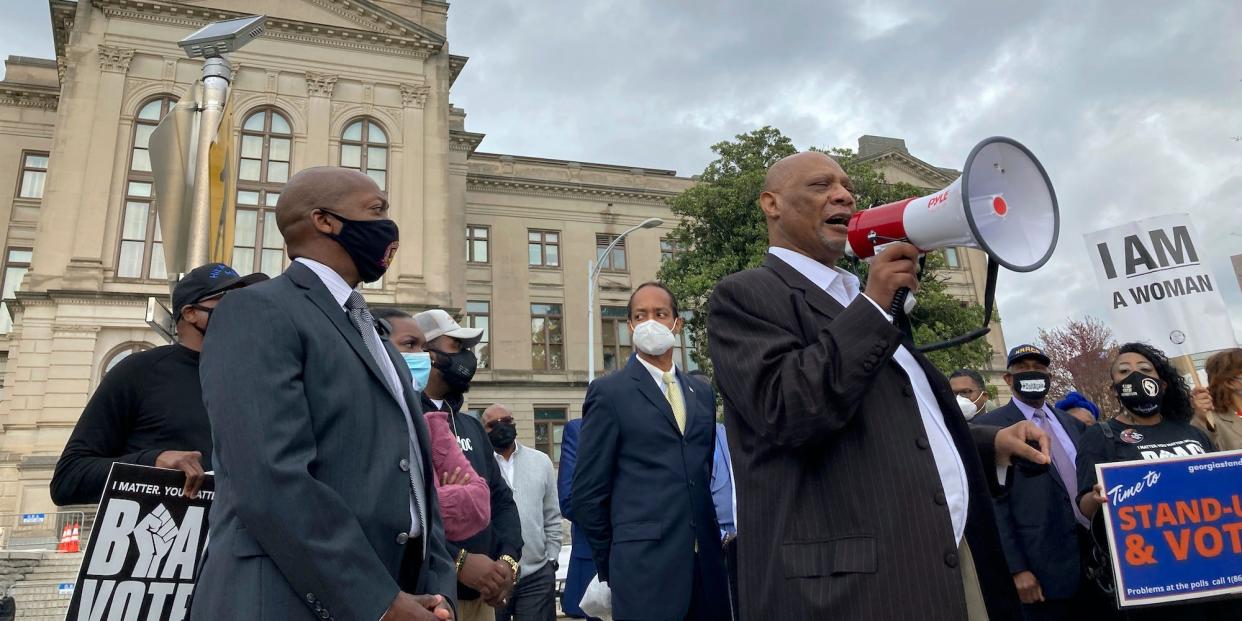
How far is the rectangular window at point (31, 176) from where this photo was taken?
2970 centimetres

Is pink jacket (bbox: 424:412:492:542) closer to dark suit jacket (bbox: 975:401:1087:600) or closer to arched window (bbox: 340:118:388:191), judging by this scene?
dark suit jacket (bbox: 975:401:1087:600)

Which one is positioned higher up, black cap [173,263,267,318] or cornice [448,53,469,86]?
cornice [448,53,469,86]

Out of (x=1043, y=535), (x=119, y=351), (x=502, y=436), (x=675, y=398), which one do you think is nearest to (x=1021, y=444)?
(x=675, y=398)

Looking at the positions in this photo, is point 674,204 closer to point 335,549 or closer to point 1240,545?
point 1240,545

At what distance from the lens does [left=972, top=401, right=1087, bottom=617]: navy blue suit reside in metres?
4.48

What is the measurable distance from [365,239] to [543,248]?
114ft

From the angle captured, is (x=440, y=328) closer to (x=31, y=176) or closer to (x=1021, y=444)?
(x=1021, y=444)

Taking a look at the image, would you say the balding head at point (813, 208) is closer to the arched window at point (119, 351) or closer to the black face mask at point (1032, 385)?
the black face mask at point (1032, 385)

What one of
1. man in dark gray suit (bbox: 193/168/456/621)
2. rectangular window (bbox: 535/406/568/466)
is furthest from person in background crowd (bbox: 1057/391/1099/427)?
rectangular window (bbox: 535/406/568/466)

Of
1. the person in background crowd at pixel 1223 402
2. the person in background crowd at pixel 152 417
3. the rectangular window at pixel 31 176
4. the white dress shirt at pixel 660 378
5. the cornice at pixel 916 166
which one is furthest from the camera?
the cornice at pixel 916 166

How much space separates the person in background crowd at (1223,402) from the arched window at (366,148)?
26.3 metres

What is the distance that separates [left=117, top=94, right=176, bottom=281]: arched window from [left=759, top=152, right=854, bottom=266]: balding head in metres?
27.3

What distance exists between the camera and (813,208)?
7.65ft

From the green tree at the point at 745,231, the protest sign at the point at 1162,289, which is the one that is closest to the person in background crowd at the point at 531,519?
the protest sign at the point at 1162,289
